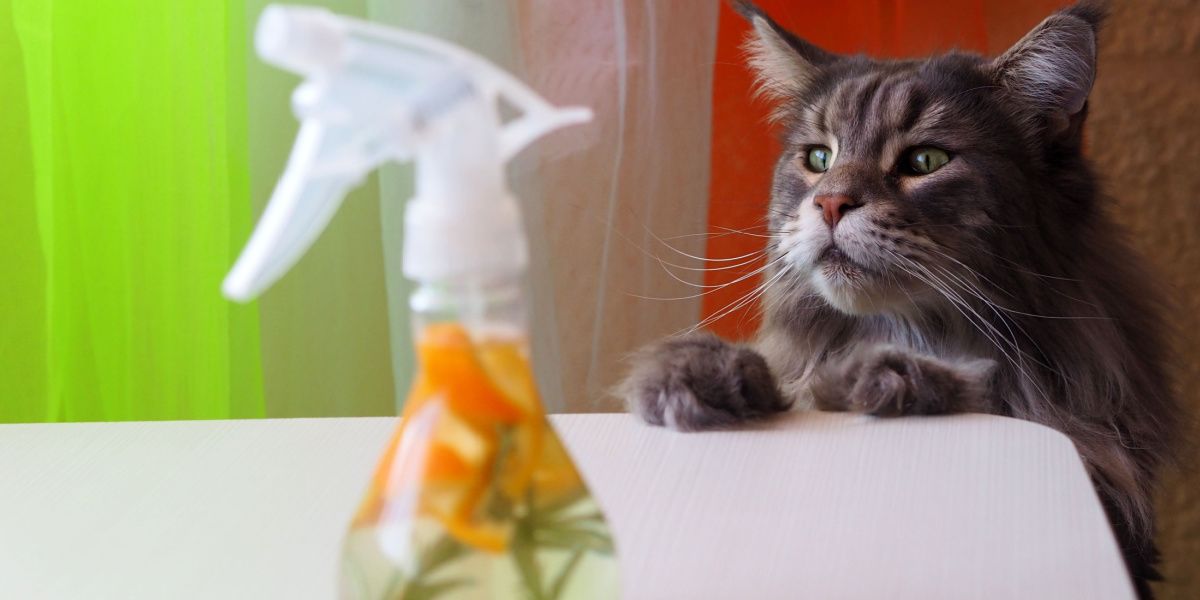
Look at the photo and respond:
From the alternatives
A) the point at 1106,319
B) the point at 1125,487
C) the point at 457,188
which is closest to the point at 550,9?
the point at 1106,319

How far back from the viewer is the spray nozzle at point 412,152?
0.35 metres

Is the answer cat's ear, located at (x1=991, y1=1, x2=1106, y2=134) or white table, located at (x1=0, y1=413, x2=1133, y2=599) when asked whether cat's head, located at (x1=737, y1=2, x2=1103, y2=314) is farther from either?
white table, located at (x1=0, y1=413, x2=1133, y2=599)

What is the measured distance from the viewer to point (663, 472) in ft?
2.16

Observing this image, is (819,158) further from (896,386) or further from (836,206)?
(896,386)

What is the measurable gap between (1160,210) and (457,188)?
1679mm

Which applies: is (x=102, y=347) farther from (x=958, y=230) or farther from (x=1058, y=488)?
(x=1058, y=488)

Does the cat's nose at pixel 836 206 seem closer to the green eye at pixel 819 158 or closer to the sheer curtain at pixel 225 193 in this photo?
the green eye at pixel 819 158

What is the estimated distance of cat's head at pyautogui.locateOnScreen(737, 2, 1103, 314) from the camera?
1.06 meters

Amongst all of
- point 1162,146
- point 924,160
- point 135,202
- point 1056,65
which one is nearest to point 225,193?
point 135,202

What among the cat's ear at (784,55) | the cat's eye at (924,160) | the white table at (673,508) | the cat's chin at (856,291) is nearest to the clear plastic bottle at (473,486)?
the white table at (673,508)

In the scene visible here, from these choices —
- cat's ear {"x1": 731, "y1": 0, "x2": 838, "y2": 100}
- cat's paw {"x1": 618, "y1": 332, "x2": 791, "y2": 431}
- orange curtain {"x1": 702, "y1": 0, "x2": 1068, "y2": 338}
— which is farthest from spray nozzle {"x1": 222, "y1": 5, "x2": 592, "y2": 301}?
orange curtain {"x1": 702, "y1": 0, "x2": 1068, "y2": 338}

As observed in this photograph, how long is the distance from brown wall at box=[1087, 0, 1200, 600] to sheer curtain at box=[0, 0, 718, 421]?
25.7 inches

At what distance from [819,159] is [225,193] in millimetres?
729

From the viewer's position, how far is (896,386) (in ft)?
2.61
